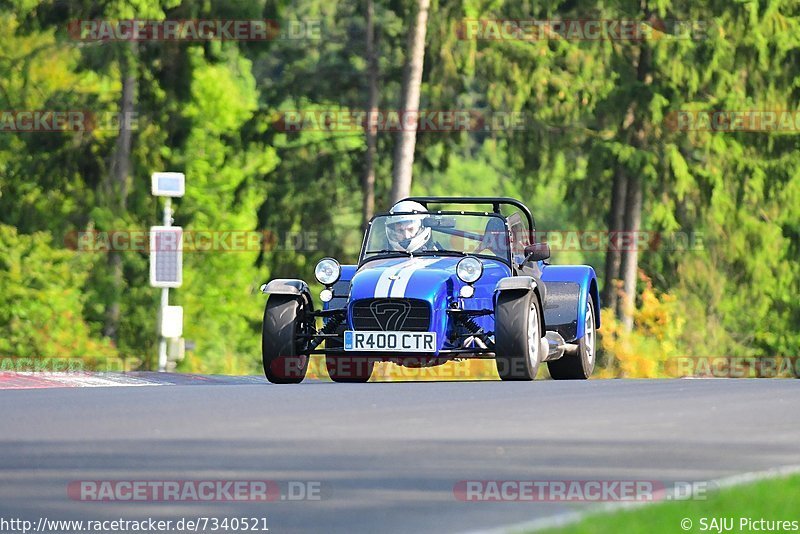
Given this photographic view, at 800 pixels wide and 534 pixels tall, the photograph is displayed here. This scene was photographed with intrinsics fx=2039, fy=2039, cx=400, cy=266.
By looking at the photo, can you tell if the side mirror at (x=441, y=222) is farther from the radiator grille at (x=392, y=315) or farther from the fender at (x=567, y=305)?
the radiator grille at (x=392, y=315)

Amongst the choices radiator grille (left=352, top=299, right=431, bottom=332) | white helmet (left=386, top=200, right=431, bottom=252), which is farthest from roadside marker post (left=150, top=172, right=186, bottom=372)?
radiator grille (left=352, top=299, right=431, bottom=332)

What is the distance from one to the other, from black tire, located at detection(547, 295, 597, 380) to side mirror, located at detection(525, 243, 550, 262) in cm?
168

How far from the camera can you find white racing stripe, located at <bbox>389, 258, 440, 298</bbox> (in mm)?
20688

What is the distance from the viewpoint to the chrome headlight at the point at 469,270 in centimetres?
2095

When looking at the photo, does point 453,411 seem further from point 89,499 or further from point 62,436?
point 89,499

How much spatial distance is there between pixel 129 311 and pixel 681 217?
12.4 m

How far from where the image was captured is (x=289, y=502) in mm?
10383

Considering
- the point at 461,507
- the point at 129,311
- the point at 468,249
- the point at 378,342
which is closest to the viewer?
the point at 461,507

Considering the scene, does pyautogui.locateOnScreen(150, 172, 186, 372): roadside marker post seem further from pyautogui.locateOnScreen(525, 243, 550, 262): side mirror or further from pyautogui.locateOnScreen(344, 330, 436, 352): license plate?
pyautogui.locateOnScreen(344, 330, 436, 352): license plate

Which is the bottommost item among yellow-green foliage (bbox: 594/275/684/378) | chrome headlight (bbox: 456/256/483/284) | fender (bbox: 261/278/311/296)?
yellow-green foliage (bbox: 594/275/684/378)

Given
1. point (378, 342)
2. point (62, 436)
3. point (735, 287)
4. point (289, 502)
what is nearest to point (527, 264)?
point (378, 342)

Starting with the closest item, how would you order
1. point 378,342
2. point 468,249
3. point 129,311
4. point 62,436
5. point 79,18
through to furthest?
point 62,436
point 378,342
point 468,249
point 79,18
point 129,311

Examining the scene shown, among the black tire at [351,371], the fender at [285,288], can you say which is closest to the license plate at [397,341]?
the fender at [285,288]

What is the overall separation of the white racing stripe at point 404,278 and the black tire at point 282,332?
1.21 metres
